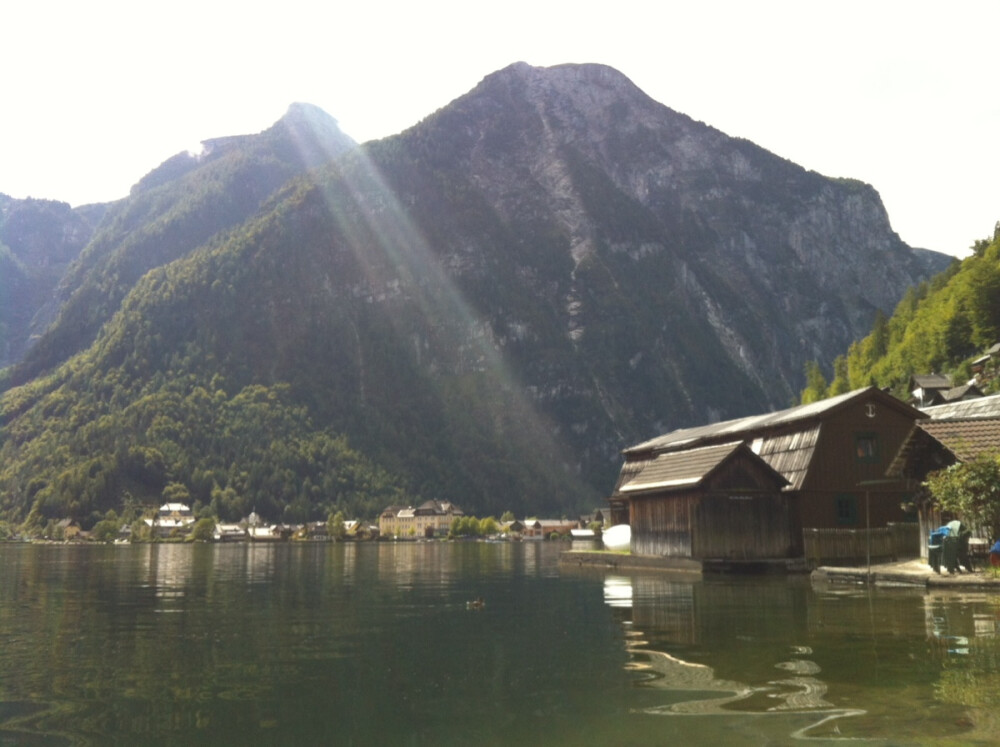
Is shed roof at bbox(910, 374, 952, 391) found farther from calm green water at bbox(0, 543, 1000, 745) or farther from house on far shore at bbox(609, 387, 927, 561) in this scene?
calm green water at bbox(0, 543, 1000, 745)

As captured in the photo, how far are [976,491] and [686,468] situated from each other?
21.3m

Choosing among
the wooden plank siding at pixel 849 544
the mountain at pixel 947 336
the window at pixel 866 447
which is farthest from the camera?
the mountain at pixel 947 336

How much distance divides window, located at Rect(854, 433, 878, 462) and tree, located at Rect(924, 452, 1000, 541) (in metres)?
17.0

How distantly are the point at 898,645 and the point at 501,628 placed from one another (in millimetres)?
11844

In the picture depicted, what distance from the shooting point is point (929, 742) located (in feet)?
42.5

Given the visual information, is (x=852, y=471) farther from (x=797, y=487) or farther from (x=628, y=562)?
(x=628, y=562)

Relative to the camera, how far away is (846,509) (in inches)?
2164

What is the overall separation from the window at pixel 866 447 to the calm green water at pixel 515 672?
19918mm

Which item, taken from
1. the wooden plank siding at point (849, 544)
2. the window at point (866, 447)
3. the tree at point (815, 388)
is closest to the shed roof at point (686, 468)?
the wooden plank siding at point (849, 544)

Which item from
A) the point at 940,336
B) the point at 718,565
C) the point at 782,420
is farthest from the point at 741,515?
the point at 940,336

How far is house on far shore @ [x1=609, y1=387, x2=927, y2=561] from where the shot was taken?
54.0 meters

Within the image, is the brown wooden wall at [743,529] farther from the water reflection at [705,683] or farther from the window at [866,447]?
the water reflection at [705,683]

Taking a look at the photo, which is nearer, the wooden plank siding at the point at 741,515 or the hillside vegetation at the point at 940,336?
the wooden plank siding at the point at 741,515

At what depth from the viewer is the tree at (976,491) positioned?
3706 centimetres
